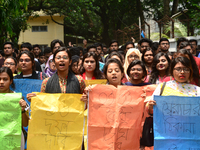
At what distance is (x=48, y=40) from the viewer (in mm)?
29797

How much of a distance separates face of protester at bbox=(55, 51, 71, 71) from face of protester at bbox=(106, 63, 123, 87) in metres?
0.64

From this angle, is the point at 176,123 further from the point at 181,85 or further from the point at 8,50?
the point at 8,50

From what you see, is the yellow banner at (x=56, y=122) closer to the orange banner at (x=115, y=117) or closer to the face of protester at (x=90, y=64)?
the orange banner at (x=115, y=117)

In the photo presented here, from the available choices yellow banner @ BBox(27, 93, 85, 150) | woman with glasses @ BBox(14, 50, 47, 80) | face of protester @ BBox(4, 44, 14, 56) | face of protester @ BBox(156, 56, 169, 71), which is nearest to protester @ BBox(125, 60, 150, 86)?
face of protester @ BBox(156, 56, 169, 71)

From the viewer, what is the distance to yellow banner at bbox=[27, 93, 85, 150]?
387cm

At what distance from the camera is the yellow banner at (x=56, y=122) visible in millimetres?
3869

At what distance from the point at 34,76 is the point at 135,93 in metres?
1.84

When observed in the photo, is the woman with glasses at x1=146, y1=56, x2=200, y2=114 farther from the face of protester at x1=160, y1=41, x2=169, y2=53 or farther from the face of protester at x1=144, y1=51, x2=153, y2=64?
the face of protester at x1=160, y1=41, x2=169, y2=53

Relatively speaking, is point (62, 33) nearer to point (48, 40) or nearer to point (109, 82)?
point (48, 40)

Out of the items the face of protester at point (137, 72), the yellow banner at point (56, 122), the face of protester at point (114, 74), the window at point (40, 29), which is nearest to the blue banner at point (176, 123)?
the face of protester at point (114, 74)

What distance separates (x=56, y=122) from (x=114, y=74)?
107cm

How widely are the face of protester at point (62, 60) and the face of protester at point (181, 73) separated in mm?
1472

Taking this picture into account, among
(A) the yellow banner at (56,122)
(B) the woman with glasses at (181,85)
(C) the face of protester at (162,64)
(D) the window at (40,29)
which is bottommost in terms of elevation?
(A) the yellow banner at (56,122)

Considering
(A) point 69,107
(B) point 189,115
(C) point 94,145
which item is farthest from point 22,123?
(B) point 189,115
